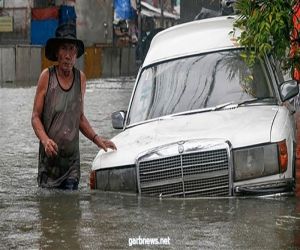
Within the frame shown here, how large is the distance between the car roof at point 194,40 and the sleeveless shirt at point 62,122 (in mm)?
1934

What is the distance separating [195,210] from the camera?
29.0 ft

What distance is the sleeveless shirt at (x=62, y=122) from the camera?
9.62 meters

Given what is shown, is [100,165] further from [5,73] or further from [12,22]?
[12,22]

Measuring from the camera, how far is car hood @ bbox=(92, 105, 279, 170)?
9.26 m

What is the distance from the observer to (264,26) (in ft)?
33.4

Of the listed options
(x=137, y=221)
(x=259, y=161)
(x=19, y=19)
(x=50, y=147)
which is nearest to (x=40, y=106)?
(x=50, y=147)

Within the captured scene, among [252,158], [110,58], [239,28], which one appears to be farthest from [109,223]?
[110,58]

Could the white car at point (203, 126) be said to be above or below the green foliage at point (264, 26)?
below

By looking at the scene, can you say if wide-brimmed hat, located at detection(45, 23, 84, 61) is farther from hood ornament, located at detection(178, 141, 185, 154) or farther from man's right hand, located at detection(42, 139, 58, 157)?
hood ornament, located at detection(178, 141, 185, 154)

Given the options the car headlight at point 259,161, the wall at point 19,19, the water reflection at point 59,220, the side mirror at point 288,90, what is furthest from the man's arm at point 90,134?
the wall at point 19,19

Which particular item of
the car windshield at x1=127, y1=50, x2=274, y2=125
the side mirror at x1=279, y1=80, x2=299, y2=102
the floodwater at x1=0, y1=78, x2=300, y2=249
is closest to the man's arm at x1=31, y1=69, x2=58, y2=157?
the floodwater at x1=0, y1=78, x2=300, y2=249

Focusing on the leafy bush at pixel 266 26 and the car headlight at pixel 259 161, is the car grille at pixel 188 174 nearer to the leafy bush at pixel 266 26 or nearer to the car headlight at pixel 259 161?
the car headlight at pixel 259 161

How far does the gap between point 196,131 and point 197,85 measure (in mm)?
1358

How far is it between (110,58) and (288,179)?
37.6 m
